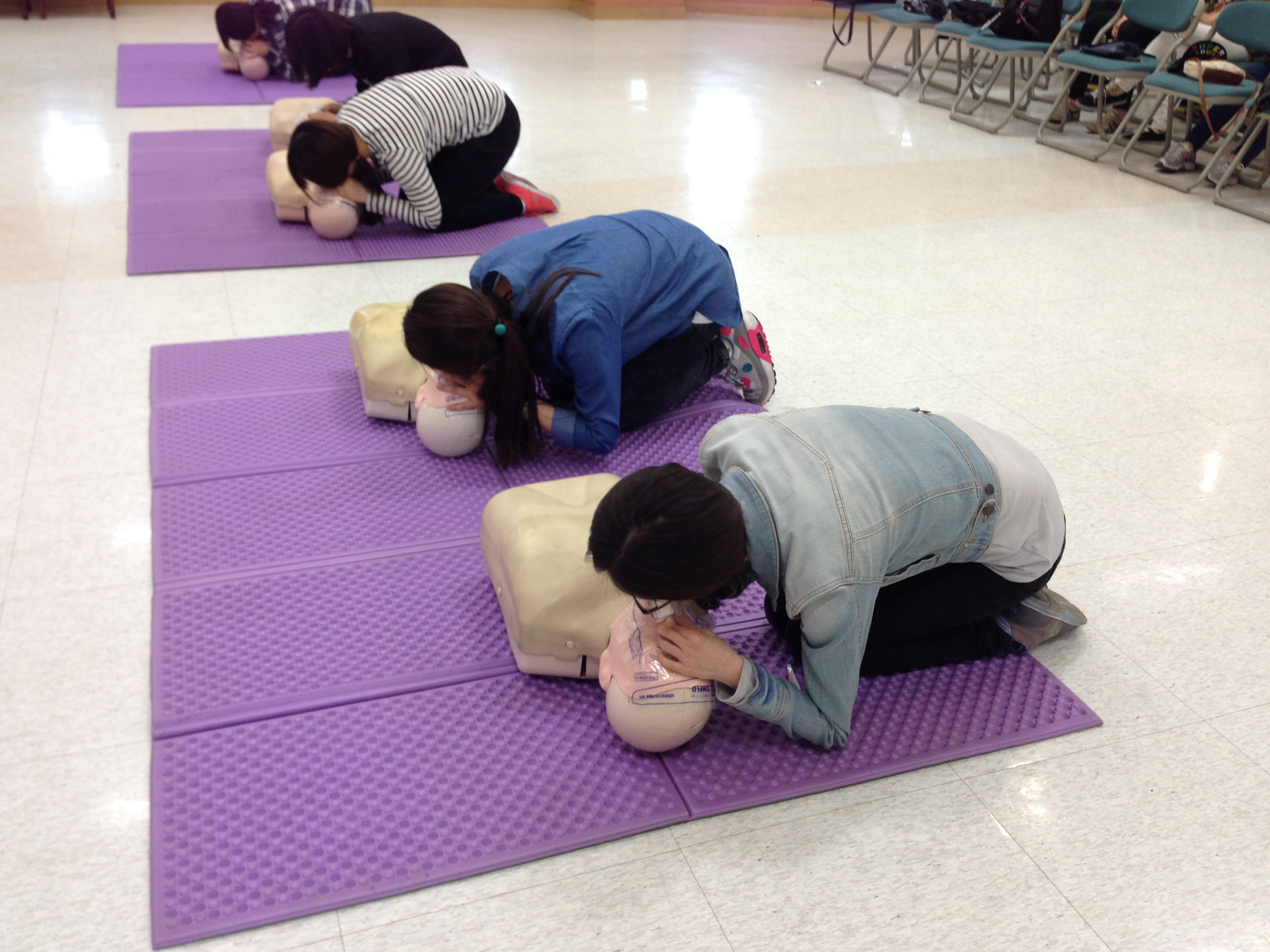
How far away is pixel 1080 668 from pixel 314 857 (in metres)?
1.51

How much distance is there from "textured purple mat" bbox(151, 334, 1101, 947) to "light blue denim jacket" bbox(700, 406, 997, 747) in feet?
0.72

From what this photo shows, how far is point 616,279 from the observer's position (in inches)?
97.2

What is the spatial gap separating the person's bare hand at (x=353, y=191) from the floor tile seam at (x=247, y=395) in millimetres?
1242

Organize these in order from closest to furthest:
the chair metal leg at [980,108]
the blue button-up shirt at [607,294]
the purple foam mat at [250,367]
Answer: the blue button-up shirt at [607,294]
the purple foam mat at [250,367]
the chair metal leg at [980,108]

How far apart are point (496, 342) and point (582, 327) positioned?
204 millimetres

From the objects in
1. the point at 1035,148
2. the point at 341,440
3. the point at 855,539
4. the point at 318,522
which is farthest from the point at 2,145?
the point at 1035,148

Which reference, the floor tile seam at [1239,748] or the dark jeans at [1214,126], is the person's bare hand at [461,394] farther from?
Answer: the dark jeans at [1214,126]

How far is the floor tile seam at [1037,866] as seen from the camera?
1576 millimetres

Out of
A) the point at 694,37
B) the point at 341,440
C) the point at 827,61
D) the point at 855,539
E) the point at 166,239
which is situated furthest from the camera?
the point at 694,37

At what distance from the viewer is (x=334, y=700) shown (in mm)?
1904

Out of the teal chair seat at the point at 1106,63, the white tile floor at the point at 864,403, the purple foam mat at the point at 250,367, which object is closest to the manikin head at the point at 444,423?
the purple foam mat at the point at 250,367

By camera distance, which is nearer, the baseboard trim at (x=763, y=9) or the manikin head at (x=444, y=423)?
the manikin head at (x=444, y=423)

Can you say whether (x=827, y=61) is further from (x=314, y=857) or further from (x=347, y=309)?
(x=314, y=857)

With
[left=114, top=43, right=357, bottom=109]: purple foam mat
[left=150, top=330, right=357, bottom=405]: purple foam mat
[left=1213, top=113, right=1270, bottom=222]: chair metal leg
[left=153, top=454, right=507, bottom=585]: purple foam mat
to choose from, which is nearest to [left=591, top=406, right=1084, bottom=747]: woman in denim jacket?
[left=153, top=454, right=507, bottom=585]: purple foam mat
